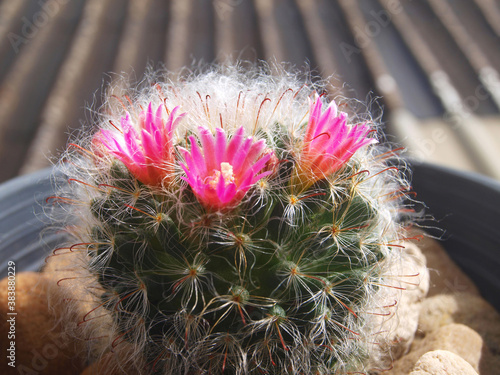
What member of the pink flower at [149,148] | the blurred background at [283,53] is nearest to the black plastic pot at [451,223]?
the pink flower at [149,148]

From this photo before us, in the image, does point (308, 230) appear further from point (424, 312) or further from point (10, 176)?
point (10, 176)

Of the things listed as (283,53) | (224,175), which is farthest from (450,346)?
(283,53)

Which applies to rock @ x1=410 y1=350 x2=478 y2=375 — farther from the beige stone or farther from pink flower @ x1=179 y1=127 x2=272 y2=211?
pink flower @ x1=179 y1=127 x2=272 y2=211

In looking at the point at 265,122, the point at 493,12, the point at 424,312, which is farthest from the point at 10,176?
the point at 493,12

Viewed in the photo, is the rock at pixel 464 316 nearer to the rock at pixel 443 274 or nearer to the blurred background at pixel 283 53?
the rock at pixel 443 274

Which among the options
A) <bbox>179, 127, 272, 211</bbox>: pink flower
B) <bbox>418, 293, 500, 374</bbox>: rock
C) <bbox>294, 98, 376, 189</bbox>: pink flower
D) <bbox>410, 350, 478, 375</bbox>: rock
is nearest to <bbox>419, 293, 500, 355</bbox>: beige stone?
<bbox>418, 293, 500, 374</bbox>: rock
